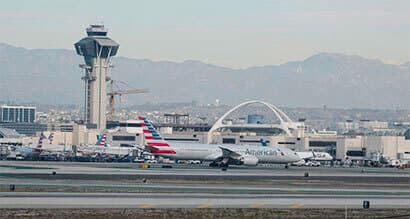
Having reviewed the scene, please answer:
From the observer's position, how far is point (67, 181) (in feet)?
276

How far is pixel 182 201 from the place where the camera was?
60969mm

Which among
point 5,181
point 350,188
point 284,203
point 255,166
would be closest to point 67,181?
point 5,181

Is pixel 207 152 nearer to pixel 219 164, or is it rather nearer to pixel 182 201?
pixel 219 164

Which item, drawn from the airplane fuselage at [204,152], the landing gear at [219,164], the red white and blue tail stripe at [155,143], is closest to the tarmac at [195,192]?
the landing gear at [219,164]

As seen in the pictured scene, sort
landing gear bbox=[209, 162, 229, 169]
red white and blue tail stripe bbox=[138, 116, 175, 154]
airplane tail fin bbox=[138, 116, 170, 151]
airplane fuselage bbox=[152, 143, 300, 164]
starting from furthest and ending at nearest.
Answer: airplane tail fin bbox=[138, 116, 170, 151]
airplane fuselage bbox=[152, 143, 300, 164]
red white and blue tail stripe bbox=[138, 116, 175, 154]
landing gear bbox=[209, 162, 229, 169]

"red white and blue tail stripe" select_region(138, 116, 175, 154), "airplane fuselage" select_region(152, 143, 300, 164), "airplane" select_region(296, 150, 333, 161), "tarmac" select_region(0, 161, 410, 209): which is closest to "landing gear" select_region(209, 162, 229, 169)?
"airplane fuselage" select_region(152, 143, 300, 164)

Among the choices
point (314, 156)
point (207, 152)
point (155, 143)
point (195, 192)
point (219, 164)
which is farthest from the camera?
point (314, 156)

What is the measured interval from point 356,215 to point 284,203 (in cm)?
794

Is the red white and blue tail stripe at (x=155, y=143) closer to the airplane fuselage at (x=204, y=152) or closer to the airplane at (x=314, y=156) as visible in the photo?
the airplane fuselage at (x=204, y=152)

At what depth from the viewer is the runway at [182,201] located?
57.9m

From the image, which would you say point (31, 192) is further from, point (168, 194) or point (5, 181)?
point (5, 181)

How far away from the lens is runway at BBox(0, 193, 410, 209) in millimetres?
57903

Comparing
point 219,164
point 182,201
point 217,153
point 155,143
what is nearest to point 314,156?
point 217,153

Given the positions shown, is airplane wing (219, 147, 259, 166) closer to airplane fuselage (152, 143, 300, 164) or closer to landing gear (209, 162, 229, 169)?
landing gear (209, 162, 229, 169)
